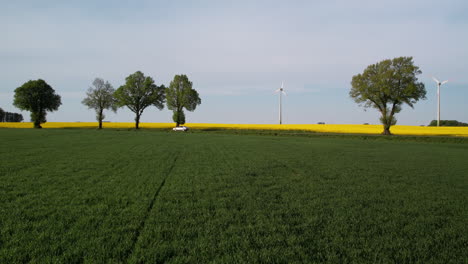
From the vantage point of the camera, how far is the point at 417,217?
7461mm

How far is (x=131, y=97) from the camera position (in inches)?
3378

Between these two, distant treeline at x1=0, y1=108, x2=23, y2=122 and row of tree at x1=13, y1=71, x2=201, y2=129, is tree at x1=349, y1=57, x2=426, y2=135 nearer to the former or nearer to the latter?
row of tree at x1=13, y1=71, x2=201, y2=129

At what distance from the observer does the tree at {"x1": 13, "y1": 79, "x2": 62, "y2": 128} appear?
87.9m

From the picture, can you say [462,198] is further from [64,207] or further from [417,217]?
[64,207]

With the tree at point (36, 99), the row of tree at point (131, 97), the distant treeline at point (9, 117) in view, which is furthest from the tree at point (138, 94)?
the distant treeline at point (9, 117)

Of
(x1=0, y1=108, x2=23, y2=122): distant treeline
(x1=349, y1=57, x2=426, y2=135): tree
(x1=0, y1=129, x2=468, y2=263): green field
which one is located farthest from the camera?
(x1=0, y1=108, x2=23, y2=122): distant treeline

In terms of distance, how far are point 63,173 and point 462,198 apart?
50.2ft

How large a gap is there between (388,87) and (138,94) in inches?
2561

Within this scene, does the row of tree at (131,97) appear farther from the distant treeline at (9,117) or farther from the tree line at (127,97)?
the distant treeline at (9,117)

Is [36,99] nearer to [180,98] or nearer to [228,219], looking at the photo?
[180,98]

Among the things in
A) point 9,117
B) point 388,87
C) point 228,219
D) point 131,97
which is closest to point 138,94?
point 131,97

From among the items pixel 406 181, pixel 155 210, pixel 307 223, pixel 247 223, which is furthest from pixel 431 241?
pixel 406 181

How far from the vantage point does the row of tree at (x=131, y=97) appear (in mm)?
86500

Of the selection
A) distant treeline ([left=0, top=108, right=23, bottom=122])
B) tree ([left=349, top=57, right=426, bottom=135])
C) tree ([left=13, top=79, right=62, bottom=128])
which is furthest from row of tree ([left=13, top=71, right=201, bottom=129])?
distant treeline ([left=0, top=108, right=23, bottom=122])
